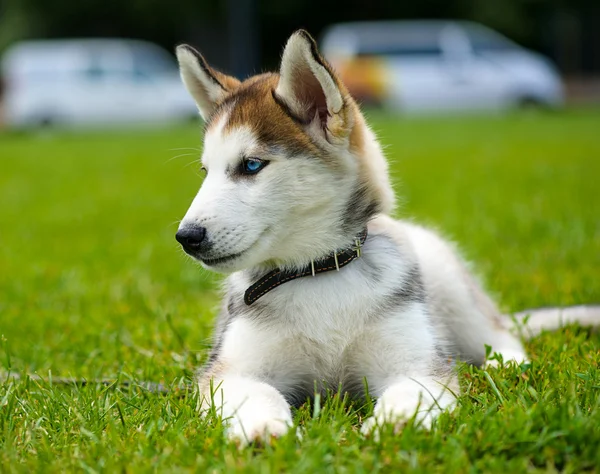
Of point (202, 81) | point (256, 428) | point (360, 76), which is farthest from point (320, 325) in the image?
point (360, 76)

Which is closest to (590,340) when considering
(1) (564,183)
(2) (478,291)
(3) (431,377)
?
(2) (478,291)

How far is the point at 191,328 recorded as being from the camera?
426 centimetres

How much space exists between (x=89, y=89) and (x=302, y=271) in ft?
81.1

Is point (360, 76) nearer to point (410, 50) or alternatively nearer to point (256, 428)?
point (410, 50)

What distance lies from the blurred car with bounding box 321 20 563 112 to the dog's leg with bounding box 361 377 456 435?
23.9m

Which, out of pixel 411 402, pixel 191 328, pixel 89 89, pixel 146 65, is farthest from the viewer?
pixel 146 65

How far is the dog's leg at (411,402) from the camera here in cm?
251

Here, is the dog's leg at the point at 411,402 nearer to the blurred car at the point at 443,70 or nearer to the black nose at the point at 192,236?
the black nose at the point at 192,236

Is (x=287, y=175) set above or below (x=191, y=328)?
above

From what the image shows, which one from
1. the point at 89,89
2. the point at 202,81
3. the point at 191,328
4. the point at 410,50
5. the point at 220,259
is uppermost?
the point at 202,81

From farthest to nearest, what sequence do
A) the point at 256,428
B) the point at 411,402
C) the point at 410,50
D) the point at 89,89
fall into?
the point at 410,50 → the point at 89,89 → the point at 411,402 → the point at 256,428

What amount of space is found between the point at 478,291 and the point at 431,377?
116cm

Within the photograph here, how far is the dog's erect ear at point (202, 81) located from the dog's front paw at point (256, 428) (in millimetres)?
1430

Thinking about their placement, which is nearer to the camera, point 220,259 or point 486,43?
point 220,259
